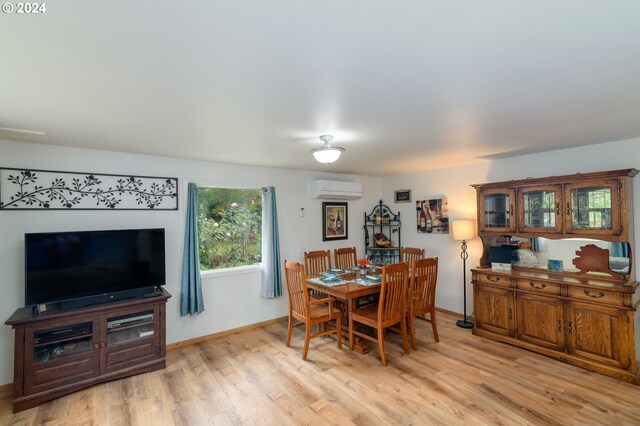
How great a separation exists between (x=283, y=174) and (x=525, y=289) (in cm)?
349

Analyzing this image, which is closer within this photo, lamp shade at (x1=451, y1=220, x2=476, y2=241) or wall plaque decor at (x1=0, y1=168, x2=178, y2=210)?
wall plaque decor at (x1=0, y1=168, x2=178, y2=210)

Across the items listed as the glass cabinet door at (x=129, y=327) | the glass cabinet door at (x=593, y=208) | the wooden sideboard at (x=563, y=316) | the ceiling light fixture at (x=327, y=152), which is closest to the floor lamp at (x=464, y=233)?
the wooden sideboard at (x=563, y=316)

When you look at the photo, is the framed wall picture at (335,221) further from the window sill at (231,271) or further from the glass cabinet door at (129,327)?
the glass cabinet door at (129,327)

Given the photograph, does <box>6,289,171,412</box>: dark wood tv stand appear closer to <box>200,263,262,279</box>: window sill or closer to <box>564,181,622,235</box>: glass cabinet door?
<box>200,263,262,279</box>: window sill

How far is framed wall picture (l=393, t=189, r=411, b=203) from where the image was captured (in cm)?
522

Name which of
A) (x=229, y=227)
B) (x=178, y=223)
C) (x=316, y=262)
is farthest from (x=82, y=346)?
(x=316, y=262)

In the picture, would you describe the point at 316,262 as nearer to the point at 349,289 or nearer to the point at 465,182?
the point at 349,289

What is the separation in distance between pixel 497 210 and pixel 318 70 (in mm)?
3290

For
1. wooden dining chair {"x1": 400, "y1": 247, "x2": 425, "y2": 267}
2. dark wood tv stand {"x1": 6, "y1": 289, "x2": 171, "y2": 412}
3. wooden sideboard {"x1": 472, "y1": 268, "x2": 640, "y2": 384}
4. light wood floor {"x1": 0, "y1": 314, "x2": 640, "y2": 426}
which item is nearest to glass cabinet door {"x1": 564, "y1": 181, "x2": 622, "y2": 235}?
wooden sideboard {"x1": 472, "y1": 268, "x2": 640, "y2": 384}

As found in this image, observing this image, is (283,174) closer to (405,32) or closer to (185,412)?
(185,412)

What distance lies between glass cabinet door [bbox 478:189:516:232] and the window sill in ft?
10.4

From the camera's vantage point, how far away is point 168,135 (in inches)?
107

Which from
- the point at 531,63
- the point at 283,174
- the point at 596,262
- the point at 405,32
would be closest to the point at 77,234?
the point at 283,174

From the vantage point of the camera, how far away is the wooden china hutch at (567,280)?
2.85 metres
